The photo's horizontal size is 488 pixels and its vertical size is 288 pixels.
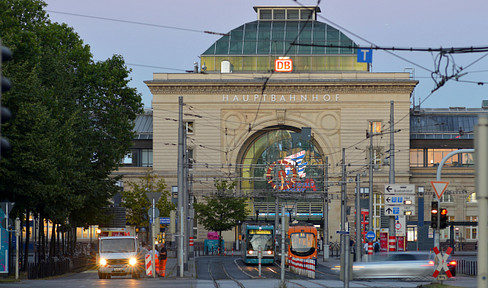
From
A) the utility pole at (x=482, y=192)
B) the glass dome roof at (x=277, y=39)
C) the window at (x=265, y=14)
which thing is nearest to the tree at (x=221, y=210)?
the glass dome roof at (x=277, y=39)

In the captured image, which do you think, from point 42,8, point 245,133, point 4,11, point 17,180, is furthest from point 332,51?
point 17,180

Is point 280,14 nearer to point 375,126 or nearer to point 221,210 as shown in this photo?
point 375,126

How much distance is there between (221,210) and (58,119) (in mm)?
45947

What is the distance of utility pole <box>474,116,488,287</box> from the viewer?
33.8ft

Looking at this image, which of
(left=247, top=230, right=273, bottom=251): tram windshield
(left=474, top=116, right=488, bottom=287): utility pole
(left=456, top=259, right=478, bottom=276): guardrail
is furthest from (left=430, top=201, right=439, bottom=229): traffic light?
(left=247, top=230, right=273, bottom=251): tram windshield

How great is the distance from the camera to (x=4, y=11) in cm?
4534

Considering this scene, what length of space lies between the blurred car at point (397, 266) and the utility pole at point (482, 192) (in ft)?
79.1

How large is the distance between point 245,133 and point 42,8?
149ft

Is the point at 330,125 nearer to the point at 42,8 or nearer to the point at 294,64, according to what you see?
the point at 294,64

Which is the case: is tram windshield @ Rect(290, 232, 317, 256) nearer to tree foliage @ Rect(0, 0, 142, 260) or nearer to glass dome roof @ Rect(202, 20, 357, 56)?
tree foliage @ Rect(0, 0, 142, 260)

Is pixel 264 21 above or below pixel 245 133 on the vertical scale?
above

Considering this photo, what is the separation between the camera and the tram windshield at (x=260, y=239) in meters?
61.2

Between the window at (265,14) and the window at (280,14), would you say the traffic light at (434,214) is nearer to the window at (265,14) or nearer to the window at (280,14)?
the window at (280,14)

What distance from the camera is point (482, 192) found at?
1053 centimetres
